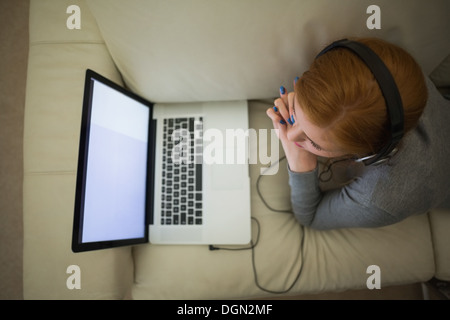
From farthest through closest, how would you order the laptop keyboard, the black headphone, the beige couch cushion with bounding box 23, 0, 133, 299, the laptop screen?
the laptop keyboard < the beige couch cushion with bounding box 23, 0, 133, 299 < the laptop screen < the black headphone

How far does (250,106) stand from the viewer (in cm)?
95

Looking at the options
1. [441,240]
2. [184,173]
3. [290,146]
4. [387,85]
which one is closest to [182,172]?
[184,173]

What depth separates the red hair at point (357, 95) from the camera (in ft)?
1.39

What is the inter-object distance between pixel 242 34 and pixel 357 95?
368mm

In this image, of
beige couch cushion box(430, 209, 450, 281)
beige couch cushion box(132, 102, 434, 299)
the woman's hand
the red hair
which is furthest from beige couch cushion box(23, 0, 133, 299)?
beige couch cushion box(430, 209, 450, 281)

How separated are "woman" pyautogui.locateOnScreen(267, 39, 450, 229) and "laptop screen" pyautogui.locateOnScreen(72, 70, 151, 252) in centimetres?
44

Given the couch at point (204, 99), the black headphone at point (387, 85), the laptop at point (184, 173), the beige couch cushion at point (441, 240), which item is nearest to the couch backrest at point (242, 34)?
the couch at point (204, 99)

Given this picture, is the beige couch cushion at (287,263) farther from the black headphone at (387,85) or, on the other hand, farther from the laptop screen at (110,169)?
the black headphone at (387,85)

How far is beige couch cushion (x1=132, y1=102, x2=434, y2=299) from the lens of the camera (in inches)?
33.2

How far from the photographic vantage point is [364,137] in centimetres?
46

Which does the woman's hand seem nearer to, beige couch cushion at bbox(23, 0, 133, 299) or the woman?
the woman

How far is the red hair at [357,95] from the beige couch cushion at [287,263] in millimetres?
506
